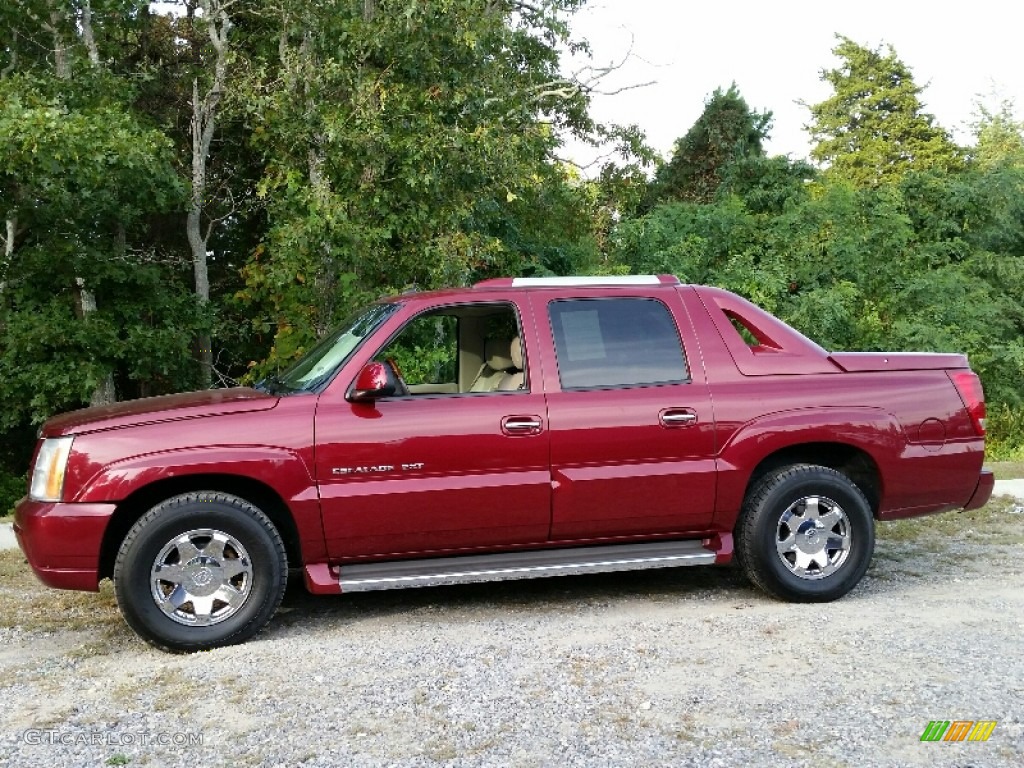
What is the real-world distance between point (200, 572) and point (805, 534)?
3403mm

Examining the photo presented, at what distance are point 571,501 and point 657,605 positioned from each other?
36.1 inches

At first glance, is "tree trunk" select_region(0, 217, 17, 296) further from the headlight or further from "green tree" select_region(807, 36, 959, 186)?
"green tree" select_region(807, 36, 959, 186)

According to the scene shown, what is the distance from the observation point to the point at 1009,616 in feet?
18.2

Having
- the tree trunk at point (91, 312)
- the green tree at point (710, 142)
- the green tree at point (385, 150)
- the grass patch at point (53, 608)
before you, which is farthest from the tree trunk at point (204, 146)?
the green tree at point (710, 142)

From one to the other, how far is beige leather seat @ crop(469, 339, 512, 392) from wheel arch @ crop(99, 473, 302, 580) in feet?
4.24

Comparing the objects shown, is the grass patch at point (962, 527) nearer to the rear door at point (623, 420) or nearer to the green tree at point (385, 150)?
the rear door at point (623, 420)

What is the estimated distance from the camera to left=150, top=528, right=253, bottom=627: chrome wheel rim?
524cm

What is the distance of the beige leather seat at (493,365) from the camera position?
6054 millimetres

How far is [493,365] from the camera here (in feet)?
20.4

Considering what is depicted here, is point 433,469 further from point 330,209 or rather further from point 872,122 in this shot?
point 872,122

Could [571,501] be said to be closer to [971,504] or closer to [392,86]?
[971,504]

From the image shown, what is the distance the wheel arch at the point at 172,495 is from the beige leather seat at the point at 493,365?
129cm

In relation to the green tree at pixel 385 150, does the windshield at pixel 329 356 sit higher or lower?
lower

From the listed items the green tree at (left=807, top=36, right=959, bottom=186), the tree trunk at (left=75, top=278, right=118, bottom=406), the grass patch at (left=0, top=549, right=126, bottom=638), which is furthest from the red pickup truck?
the green tree at (left=807, top=36, right=959, bottom=186)
